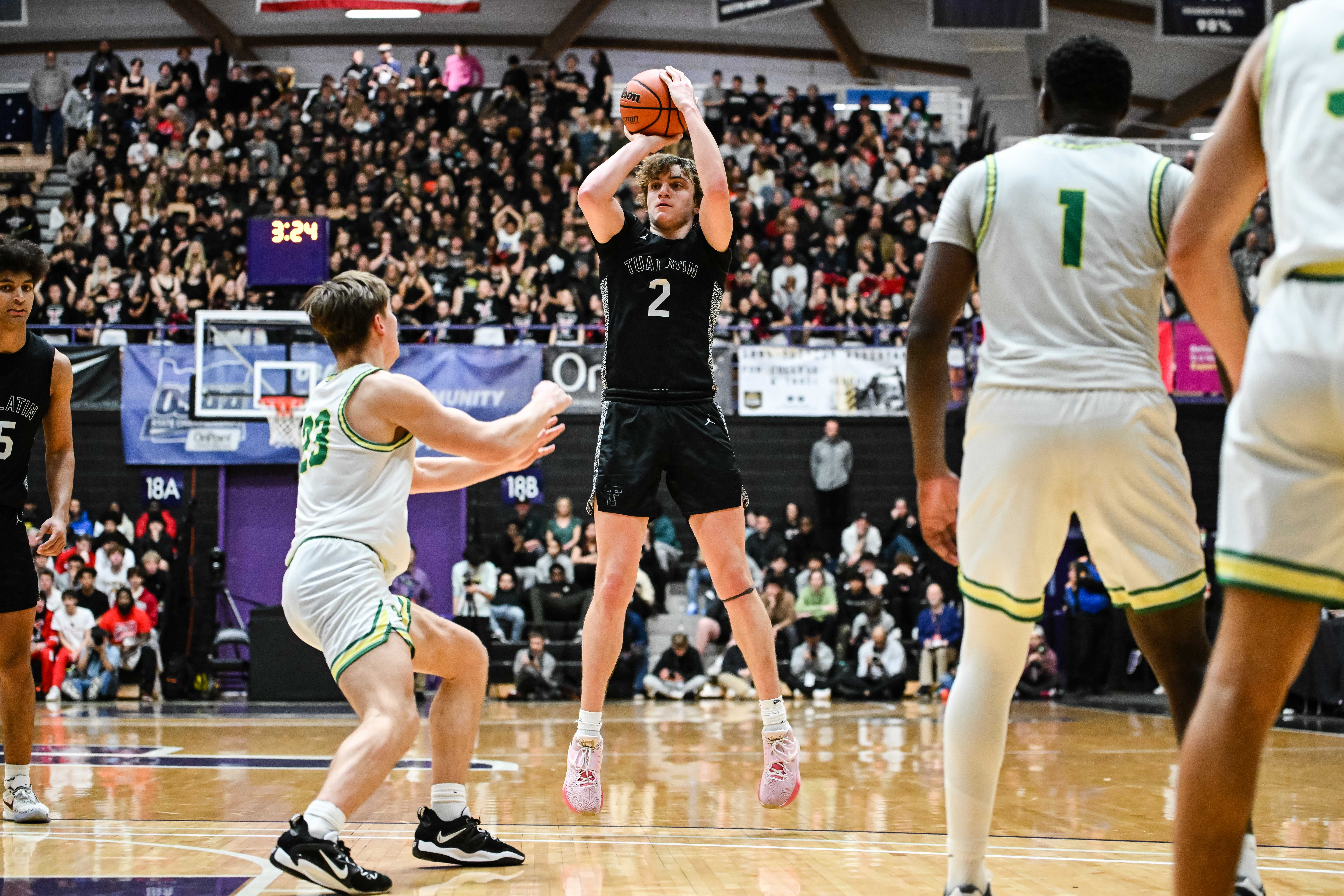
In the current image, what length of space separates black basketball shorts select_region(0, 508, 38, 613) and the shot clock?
9925 millimetres

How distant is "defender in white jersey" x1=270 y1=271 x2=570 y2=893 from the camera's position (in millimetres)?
3525

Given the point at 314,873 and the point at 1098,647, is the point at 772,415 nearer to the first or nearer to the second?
the point at 1098,647

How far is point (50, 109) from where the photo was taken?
69.8 feet

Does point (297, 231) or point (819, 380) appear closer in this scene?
point (297, 231)

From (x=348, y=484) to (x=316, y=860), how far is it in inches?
43.4

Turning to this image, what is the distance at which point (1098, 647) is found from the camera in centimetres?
1466

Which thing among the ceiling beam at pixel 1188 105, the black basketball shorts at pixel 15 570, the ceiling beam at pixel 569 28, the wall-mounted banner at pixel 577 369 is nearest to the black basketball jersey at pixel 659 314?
the black basketball shorts at pixel 15 570

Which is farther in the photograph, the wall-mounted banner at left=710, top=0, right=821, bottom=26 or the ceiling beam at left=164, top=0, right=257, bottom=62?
the ceiling beam at left=164, top=0, right=257, bottom=62

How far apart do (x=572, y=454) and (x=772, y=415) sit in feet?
9.14

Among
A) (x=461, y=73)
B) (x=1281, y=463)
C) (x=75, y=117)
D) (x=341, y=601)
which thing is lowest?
(x=341, y=601)

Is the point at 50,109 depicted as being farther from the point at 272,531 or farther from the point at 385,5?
the point at 272,531

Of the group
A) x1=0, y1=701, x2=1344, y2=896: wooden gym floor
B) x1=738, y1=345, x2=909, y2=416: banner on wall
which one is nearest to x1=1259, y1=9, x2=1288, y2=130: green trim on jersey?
x1=0, y1=701, x2=1344, y2=896: wooden gym floor

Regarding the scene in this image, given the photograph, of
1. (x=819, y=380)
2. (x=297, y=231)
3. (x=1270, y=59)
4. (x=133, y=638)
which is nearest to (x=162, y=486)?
(x=133, y=638)

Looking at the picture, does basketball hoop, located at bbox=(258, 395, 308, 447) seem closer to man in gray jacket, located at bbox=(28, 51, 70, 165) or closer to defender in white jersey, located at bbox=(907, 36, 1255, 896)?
man in gray jacket, located at bbox=(28, 51, 70, 165)
